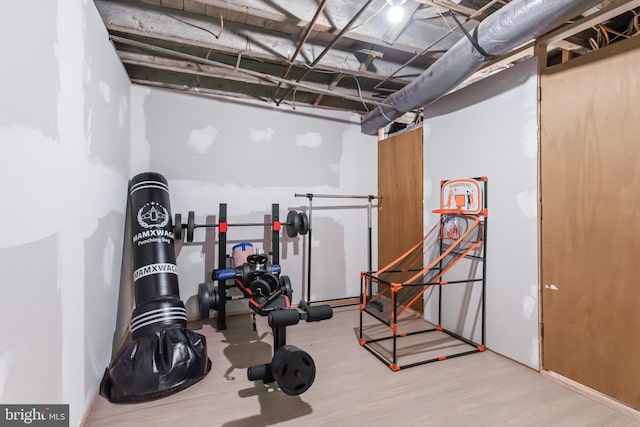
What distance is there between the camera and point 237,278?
2973 mm

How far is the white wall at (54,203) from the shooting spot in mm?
1100

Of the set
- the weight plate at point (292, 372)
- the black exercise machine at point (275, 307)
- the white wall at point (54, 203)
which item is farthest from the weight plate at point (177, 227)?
the weight plate at point (292, 372)

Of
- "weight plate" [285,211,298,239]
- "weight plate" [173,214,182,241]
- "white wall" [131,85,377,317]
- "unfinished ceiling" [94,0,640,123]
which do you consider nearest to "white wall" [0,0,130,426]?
"unfinished ceiling" [94,0,640,123]

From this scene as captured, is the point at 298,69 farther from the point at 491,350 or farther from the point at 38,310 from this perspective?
the point at 491,350

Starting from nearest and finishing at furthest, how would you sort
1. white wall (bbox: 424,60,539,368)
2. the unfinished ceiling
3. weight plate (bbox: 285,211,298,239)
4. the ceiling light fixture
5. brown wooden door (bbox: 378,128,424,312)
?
the ceiling light fixture
the unfinished ceiling
white wall (bbox: 424,60,539,368)
weight plate (bbox: 285,211,298,239)
brown wooden door (bbox: 378,128,424,312)

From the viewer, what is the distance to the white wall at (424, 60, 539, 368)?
246cm

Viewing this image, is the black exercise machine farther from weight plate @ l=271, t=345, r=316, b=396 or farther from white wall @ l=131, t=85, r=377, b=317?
white wall @ l=131, t=85, r=377, b=317

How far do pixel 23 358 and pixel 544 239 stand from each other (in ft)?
10.2

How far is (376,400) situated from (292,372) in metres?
0.68

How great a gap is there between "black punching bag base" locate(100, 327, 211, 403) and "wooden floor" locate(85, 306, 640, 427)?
6cm

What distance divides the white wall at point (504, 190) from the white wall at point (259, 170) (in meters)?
1.44

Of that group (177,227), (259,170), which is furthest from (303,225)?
(177,227)

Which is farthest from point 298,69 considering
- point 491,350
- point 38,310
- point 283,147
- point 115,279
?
point 491,350

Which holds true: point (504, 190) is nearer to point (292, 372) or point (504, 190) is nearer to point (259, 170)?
point (292, 372)
